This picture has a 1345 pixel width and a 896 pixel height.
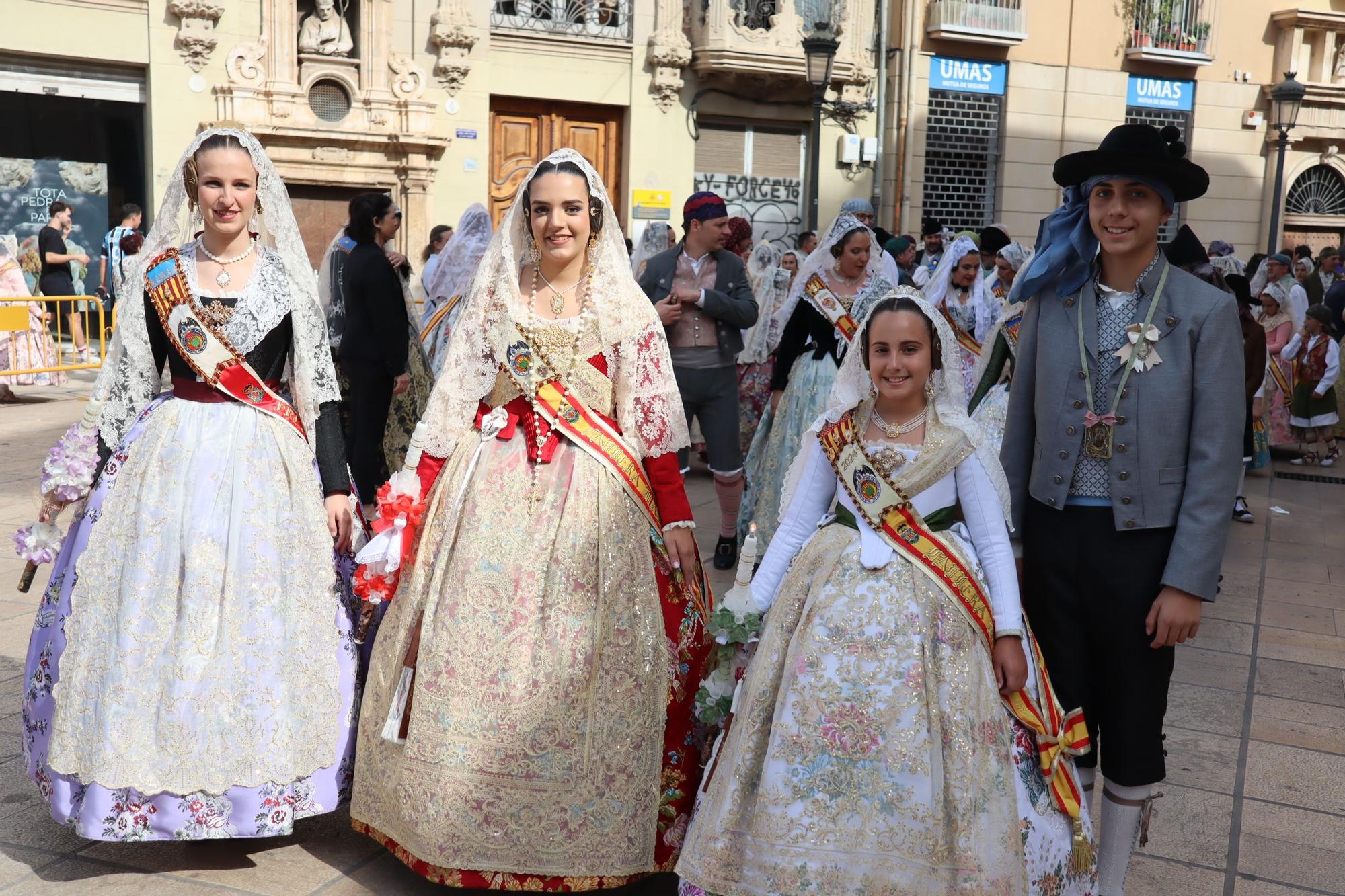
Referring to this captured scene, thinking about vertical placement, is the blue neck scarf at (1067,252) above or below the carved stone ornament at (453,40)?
below

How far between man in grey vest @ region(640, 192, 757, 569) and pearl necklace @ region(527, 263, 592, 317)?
2.99 meters

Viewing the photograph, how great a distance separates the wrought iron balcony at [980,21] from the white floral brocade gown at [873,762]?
734 inches

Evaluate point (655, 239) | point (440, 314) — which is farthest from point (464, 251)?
point (655, 239)

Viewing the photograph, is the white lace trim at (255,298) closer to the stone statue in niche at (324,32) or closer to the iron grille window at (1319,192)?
the stone statue in niche at (324,32)

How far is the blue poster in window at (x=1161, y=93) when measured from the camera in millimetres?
22250

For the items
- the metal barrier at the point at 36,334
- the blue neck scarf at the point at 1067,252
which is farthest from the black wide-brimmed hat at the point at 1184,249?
the metal barrier at the point at 36,334

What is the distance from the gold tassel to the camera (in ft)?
10.1

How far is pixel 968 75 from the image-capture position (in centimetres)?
2097

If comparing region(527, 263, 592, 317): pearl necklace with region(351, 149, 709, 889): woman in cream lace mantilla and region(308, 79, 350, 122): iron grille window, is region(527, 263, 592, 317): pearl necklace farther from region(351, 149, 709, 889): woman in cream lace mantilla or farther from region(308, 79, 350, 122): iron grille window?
region(308, 79, 350, 122): iron grille window

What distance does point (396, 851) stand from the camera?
11.1 ft

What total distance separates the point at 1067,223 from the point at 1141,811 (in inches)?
60.3

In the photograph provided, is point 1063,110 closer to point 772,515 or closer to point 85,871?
point 772,515

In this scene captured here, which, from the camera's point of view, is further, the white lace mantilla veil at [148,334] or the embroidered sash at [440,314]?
the embroidered sash at [440,314]

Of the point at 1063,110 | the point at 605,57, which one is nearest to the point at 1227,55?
the point at 1063,110
